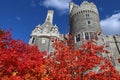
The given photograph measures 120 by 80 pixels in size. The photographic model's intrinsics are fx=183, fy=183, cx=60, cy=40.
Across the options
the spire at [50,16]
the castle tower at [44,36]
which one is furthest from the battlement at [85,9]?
the castle tower at [44,36]

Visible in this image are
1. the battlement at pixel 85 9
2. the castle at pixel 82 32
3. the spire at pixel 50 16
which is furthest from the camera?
the spire at pixel 50 16

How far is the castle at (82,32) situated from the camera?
140ft

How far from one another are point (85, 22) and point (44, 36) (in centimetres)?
1085

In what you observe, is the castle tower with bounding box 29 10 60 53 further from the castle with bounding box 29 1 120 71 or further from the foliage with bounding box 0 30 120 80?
the foliage with bounding box 0 30 120 80

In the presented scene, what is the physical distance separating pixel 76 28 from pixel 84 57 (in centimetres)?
2205

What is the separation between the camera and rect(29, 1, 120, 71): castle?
42656 millimetres

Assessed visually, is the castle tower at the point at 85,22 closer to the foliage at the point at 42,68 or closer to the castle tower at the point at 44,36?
the castle tower at the point at 44,36

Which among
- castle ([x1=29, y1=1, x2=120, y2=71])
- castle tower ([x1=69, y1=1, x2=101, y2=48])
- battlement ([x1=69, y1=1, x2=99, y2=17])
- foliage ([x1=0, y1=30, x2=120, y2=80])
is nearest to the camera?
foliage ([x1=0, y1=30, x2=120, y2=80])

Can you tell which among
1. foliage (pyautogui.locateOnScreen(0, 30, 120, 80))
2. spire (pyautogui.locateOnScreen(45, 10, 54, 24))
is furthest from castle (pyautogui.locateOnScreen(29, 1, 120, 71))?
foliage (pyautogui.locateOnScreen(0, 30, 120, 80))

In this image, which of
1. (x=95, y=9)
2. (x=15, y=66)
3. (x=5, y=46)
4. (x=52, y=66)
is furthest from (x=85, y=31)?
(x=15, y=66)

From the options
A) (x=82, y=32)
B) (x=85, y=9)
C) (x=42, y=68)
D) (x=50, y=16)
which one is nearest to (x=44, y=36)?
(x=82, y=32)

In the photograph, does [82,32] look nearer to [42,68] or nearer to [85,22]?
[85,22]

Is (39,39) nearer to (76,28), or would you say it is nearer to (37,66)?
(76,28)

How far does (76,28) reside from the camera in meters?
45.8
